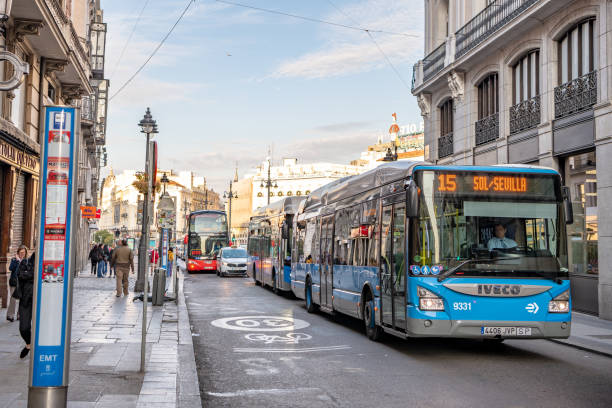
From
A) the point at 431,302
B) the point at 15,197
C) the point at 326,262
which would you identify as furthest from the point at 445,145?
the point at 431,302

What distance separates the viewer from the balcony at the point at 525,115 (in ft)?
65.2

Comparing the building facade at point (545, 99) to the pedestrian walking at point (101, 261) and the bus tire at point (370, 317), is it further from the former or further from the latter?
the pedestrian walking at point (101, 261)

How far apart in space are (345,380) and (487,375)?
191cm

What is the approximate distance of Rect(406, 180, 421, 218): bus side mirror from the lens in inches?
381

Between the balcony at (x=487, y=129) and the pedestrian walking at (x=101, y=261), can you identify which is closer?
the balcony at (x=487, y=129)

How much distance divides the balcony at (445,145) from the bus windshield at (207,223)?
1979cm

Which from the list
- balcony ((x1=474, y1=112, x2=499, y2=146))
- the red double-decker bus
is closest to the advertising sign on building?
A: balcony ((x1=474, y1=112, x2=499, y2=146))

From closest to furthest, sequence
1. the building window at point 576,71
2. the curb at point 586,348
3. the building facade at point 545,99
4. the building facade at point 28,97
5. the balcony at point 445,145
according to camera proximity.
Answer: the curb at point 586,348 → the building facade at point 545,99 → the building facade at point 28,97 → the building window at point 576,71 → the balcony at point 445,145

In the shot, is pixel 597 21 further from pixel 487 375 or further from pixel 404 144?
pixel 404 144

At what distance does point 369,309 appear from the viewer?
1239cm

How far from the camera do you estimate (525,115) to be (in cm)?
2048

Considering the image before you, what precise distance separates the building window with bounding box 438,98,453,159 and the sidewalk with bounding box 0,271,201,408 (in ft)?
46.2

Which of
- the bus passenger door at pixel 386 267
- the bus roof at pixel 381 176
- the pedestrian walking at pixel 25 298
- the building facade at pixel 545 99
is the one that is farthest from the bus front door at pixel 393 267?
the building facade at pixel 545 99

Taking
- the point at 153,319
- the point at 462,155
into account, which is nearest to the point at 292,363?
the point at 153,319
